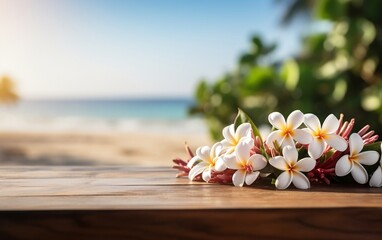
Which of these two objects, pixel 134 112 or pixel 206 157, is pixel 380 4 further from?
pixel 134 112

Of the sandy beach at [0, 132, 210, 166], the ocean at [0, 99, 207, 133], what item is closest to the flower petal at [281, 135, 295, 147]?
the sandy beach at [0, 132, 210, 166]

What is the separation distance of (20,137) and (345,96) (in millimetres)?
7722

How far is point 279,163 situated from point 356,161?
16cm

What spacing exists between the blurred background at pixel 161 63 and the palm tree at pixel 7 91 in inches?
1.4

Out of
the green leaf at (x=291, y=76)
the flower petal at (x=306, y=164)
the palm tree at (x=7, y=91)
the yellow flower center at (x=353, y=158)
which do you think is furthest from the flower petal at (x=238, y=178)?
the palm tree at (x=7, y=91)

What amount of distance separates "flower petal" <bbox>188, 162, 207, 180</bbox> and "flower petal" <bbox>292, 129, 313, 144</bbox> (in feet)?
0.65

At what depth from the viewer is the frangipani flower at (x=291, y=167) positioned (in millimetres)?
1040

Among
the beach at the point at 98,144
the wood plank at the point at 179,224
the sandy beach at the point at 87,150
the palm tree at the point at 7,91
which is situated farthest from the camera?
the palm tree at the point at 7,91

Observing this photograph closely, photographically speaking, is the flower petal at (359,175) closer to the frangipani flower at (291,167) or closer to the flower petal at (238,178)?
the frangipani flower at (291,167)

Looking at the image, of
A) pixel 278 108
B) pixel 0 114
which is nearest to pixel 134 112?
pixel 0 114

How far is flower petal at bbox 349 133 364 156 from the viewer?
108 centimetres

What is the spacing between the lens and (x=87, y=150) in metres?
8.65

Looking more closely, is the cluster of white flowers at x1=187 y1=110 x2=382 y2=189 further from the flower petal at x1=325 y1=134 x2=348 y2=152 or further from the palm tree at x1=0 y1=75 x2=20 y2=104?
the palm tree at x1=0 y1=75 x2=20 y2=104

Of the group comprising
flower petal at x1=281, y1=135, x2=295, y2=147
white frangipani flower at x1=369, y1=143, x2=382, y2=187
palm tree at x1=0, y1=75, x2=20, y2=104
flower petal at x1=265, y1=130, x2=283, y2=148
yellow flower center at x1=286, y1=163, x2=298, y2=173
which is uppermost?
palm tree at x1=0, y1=75, x2=20, y2=104
